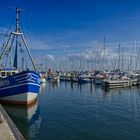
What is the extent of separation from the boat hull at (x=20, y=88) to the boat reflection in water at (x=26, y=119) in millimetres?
829

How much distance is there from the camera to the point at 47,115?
92.0ft

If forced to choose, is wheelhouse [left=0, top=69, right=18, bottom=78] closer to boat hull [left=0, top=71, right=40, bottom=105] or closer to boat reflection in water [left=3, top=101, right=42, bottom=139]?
boat hull [left=0, top=71, right=40, bottom=105]

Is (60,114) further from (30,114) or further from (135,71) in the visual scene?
(135,71)

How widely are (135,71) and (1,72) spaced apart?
73795mm

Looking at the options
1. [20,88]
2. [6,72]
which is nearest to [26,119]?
[20,88]

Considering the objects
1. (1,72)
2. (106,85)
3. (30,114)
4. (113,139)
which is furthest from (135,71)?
(113,139)

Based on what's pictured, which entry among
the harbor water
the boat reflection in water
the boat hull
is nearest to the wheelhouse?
the boat hull

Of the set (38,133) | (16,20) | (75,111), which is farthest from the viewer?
(16,20)

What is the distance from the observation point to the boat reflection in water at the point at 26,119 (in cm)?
2077

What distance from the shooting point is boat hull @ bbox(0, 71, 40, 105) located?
30688 mm

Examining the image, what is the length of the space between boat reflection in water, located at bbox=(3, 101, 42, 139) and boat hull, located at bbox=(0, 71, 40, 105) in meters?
0.83

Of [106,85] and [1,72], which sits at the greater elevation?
[1,72]

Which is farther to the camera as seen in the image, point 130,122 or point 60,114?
point 60,114

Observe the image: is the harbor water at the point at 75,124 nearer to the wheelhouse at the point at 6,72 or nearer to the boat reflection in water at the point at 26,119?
the boat reflection in water at the point at 26,119
